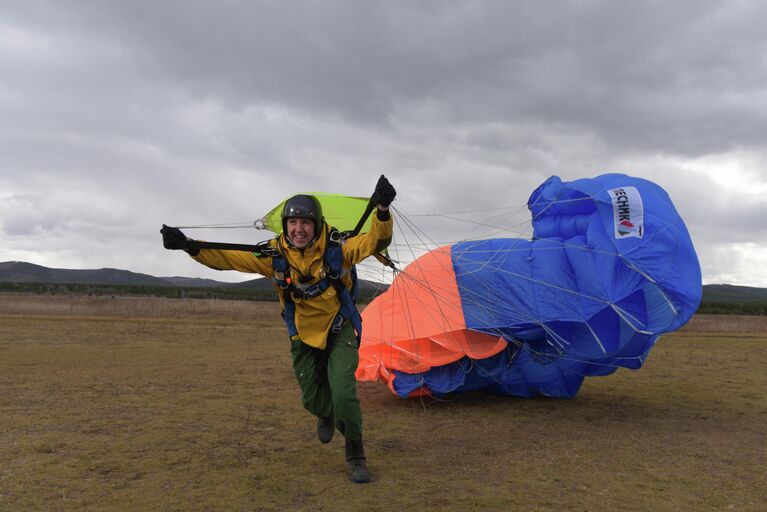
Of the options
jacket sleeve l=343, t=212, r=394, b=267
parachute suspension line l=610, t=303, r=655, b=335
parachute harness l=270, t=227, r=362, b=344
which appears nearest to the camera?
jacket sleeve l=343, t=212, r=394, b=267

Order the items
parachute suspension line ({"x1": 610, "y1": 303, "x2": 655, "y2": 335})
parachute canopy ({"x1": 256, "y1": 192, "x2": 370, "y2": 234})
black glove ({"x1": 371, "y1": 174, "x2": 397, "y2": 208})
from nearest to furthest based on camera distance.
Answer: black glove ({"x1": 371, "y1": 174, "x2": 397, "y2": 208}), parachute suspension line ({"x1": 610, "y1": 303, "x2": 655, "y2": 335}), parachute canopy ({"x1": 256, "y1": 192, "x2": 370, "y2": 234})

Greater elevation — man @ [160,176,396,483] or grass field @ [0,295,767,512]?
man @ [160,176,396,483]

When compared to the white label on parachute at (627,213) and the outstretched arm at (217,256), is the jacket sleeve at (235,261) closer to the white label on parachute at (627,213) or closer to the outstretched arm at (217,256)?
the outstretched arm at (217,256)

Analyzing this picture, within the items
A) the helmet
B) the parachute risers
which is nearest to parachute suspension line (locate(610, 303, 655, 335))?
the parachute risers

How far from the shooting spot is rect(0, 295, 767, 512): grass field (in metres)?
3.75

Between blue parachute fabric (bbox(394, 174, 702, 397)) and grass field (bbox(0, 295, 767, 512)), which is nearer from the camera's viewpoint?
grass field (bbox(0, 295, 767, 512))

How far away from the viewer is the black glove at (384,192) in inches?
147

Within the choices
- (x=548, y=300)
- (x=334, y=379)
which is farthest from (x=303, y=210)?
(x=548, y=300)

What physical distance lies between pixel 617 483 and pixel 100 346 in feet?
41.0

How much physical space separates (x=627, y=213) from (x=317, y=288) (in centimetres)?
329

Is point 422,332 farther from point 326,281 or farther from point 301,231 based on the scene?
point 301,231

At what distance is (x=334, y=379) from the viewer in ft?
14.1

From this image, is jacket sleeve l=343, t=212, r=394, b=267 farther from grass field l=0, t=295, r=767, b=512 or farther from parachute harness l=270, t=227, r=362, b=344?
grass field l=0, t=295, r=767, b=512

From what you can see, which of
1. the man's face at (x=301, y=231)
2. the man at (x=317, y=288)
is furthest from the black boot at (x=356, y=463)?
the man's face at (x=301, y=231)
